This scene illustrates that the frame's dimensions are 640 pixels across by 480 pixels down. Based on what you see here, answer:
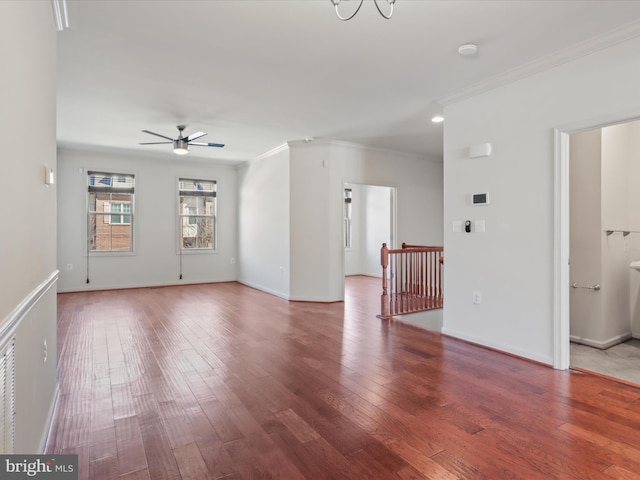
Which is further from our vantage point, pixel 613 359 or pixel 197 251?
pixel 197 251

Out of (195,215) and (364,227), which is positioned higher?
(195,215)

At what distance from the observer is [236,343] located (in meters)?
3.81

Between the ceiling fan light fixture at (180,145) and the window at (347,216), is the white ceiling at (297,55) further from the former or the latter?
the window at (347,216)

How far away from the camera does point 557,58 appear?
2990mm

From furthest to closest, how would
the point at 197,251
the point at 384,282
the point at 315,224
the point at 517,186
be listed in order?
the point at 197,251
the point at 315,224
the point at 384,282
the point at 517,186

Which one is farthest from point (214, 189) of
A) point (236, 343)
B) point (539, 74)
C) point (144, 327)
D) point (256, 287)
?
point (539, 74)

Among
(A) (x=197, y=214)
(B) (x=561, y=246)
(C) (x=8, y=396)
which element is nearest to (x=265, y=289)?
(A) (x=197, y=214)

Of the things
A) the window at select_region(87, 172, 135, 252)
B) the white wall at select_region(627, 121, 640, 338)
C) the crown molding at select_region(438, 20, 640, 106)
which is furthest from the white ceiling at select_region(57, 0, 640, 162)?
the window at select_region(87, 172, 135, 252)

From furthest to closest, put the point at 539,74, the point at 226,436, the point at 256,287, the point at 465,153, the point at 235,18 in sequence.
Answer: the point at 256,287, the point at 465,153, the point at 539,74, the point at 235,18, the point at 226,436

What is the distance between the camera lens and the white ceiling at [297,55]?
2459mm

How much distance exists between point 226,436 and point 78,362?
6.67 feet

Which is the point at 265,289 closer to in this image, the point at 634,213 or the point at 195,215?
the point at 195,215

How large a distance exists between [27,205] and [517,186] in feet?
11.8

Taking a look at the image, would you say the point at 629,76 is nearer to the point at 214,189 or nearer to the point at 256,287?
the point at 256,287
